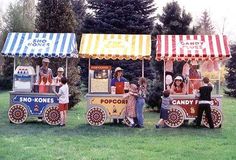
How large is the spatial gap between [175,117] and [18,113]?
4.87 meters

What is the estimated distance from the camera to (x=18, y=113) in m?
14.2

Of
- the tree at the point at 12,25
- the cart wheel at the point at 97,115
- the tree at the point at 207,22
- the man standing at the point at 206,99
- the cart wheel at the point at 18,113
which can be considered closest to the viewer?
the man standing at the point at 206,99

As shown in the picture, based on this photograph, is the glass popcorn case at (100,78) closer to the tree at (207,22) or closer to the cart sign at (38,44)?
the cart sign at (38,44)

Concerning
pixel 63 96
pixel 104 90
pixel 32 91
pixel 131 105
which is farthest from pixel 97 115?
pixel 32 91

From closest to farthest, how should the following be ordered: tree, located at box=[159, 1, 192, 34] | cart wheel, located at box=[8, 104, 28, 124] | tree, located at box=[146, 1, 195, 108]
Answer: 1. cart wheel, located at box=[8, 104, 28, 124]
2. tree, located at box=[146, 1, 195, 108]
3. tree, located at box=[159, 1, 192, 34]

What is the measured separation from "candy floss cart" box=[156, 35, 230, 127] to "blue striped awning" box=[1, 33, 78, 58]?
2.86 metres

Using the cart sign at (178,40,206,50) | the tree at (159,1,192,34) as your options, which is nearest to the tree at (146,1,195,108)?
the tree at (159,1,192,34)

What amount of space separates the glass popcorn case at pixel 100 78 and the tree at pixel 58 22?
542cm

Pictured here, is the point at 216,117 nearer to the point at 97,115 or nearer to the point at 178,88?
the point at 178,88

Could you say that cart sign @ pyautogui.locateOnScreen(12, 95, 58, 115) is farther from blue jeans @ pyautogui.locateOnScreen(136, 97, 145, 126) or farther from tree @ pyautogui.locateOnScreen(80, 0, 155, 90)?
tree @ pyautogui.locateOnScreen(80, 0, 155, 90)

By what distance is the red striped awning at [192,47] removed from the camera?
45.4 feet

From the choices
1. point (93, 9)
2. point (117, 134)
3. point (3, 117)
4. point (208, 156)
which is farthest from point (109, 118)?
point (93, 9)

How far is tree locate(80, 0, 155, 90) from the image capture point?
1077 inches

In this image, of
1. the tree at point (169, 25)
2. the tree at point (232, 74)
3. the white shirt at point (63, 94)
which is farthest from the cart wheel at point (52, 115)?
the tree at point (232, 74)
